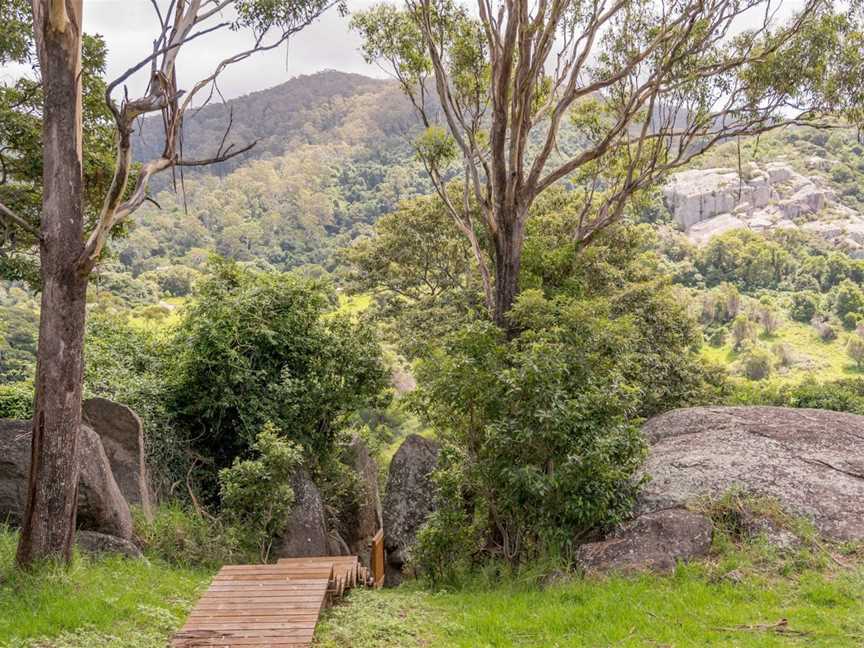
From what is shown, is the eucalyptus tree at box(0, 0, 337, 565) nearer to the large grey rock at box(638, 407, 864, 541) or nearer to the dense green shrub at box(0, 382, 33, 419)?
the dense green shrub at box(0, 382, 33, 419)

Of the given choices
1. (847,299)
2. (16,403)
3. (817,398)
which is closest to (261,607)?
(16,403)

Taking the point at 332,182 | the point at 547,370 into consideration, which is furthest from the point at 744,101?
the point at 332,182

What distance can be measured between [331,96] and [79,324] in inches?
6465

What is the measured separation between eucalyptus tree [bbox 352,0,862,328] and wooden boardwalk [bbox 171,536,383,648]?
6.86 metres

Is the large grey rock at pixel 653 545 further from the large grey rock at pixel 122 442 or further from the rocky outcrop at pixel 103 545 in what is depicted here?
the large grey rock at pixel 122 442

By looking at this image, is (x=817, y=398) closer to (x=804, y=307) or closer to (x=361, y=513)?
(x=361, y=513)

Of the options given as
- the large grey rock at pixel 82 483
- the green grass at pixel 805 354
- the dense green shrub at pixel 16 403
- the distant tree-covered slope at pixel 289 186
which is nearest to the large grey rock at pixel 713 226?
the green grass at pixel 805 354

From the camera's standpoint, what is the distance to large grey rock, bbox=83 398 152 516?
11.0 metres

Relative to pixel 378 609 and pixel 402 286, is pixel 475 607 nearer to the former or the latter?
pixel 378 609

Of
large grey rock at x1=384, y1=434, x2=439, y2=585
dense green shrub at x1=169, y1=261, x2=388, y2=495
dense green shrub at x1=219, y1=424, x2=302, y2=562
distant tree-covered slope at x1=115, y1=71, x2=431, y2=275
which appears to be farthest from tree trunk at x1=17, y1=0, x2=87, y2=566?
distant tree-covered slope at x1=115, y1=71, x2=431, y2=275

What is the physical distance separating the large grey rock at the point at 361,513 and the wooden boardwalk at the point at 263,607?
739 cm

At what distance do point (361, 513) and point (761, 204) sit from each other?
103908 mm

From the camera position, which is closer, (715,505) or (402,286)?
(715,505)

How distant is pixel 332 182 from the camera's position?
10600cm
